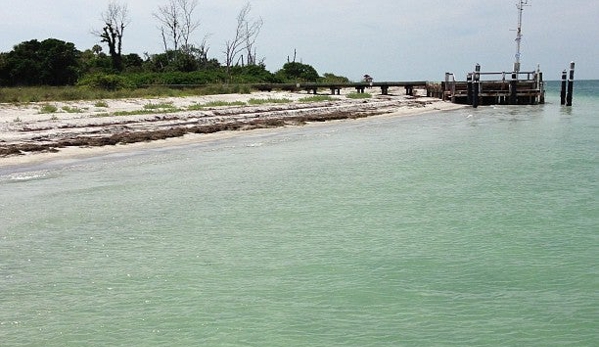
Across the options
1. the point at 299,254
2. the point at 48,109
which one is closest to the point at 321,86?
the point at 48,109

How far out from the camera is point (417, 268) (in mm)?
7605

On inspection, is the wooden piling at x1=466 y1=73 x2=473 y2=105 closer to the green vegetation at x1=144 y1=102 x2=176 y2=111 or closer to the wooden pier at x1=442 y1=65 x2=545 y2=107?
the wooden pier at x1=442 y1=65 x2=545 y2=107

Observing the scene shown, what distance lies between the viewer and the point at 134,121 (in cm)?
2481

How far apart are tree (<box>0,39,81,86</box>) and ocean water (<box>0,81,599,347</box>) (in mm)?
34203

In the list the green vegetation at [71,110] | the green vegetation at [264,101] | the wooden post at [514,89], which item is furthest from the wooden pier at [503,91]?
the green vegetation at [71,110]

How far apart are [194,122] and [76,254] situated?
1823 cm

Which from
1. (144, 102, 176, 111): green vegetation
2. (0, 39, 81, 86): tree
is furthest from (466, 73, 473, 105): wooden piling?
(0, 39, 81, 86): tree

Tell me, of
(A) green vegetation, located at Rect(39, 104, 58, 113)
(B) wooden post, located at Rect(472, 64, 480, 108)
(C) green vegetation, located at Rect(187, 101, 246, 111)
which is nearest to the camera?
(A) green vegetation, located at Rect(39, 104, 58, 113)

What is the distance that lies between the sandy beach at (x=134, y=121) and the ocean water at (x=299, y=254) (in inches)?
86.5

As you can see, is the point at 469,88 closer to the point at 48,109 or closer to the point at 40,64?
the point at 48,109

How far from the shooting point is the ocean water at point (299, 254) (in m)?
5.93

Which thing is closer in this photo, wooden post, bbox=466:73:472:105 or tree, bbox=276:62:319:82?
wooden post, bbox=466:73:472:105

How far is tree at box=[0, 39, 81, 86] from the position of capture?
1832 inches

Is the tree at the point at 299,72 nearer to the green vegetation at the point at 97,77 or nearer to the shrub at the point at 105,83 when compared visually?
the green vegetation at the point at 97,77
